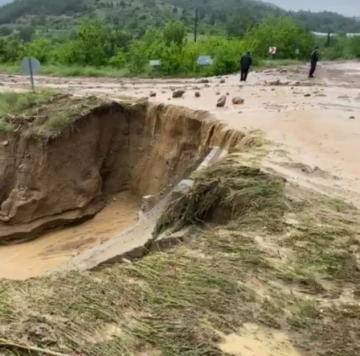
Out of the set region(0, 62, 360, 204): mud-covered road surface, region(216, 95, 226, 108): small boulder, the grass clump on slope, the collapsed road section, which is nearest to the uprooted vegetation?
the grass clump on slope

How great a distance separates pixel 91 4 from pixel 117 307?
410 feet

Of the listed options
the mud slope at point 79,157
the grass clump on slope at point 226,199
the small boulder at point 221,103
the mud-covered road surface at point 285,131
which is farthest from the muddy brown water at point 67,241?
the grass clump on slope at point 226,199

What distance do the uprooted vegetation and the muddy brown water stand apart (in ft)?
22.8

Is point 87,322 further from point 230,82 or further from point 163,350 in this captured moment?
point 230,82

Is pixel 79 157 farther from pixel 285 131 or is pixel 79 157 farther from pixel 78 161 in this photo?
pixel 285 131

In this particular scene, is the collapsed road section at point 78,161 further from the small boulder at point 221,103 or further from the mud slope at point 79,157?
the small boulder at point 221,103

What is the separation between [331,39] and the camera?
57.3 meters

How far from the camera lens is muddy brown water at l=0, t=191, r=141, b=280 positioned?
1343 cm

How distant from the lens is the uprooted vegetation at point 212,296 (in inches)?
190

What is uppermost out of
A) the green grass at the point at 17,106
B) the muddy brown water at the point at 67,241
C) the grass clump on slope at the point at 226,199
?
the grass clump on slope at the point at 226,199

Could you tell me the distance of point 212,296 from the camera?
5496mm

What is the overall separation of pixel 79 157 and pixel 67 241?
7.84 feet

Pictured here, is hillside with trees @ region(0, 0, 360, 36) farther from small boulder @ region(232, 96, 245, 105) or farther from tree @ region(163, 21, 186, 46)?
small boulder @ region(232, 96, 245, 105)

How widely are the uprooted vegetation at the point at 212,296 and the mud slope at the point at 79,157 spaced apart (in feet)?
26.6
